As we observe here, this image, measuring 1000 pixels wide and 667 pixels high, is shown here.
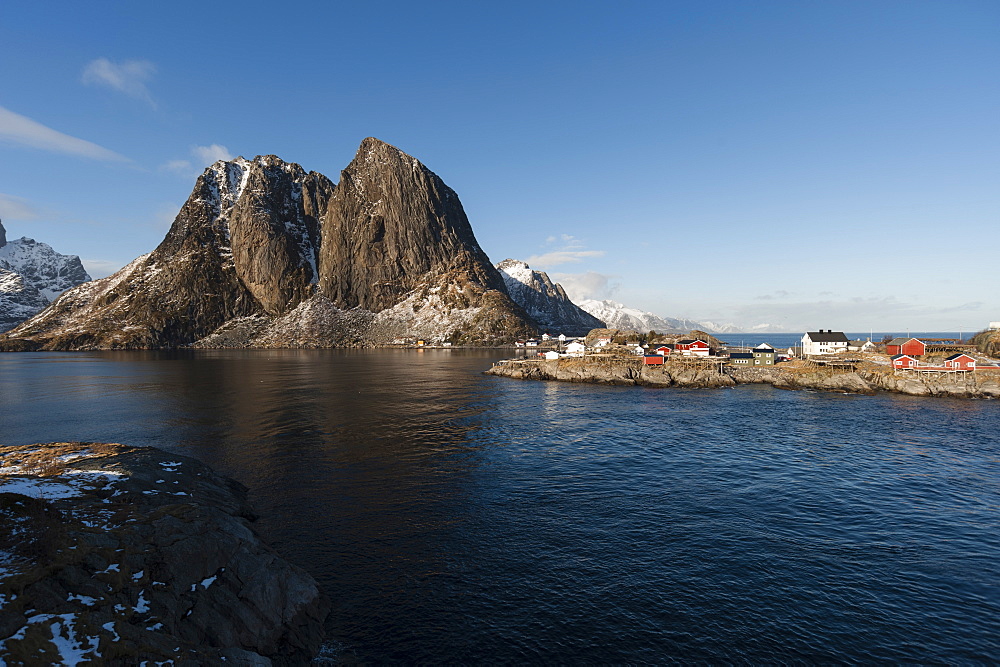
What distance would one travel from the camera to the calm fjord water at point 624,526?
17062 millimetres

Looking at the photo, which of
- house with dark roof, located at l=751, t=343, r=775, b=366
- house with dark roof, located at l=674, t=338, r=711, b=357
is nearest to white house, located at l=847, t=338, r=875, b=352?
house with dark roof, located at l=751, t=343, r=775, b=366

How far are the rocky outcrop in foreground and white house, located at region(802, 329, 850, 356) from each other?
15565 centimetres

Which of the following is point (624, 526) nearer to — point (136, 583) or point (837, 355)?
point (136, 583)

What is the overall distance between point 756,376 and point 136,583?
11243cm

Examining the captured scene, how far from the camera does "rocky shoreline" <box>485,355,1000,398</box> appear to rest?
7912 centimetres

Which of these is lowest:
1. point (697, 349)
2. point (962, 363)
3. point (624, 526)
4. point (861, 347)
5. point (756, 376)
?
point (624, 526)

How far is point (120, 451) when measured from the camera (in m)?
30.6

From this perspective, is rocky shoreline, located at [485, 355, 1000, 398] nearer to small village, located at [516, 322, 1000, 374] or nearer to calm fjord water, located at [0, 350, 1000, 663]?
small village, located at [516, 322, 1000, 374]

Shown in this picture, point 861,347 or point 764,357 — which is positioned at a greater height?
point 861,347

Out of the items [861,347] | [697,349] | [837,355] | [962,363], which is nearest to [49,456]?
[697,349]

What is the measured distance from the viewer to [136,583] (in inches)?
582

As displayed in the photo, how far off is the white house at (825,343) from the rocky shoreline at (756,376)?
37.0 meters

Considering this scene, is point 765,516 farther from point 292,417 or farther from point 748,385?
point 748,385

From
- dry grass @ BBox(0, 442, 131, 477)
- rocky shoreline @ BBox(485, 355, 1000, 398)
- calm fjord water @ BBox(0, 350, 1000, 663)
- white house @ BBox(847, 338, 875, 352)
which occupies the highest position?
white house @ BBox(847, 338, 875, 352)
